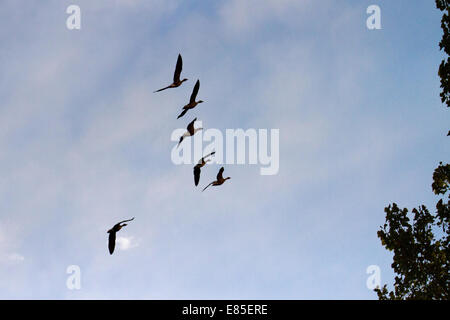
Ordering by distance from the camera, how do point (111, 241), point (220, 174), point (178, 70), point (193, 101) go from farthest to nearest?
point (220, 174) < point (193, 101) < point (178, 70) < point (111, 241)

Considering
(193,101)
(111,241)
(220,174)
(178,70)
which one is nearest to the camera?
(111,241)

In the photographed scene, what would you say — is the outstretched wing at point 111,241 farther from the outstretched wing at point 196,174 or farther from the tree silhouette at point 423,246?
the tree silhouette at point 423,246

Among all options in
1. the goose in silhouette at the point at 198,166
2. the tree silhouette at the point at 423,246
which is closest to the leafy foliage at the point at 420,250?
the tree silhouette at the point at 423,246

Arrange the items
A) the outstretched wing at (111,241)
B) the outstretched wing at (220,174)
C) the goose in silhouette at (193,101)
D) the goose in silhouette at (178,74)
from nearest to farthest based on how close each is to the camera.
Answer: the outstretched wing at (111,241), the goose in silhouette at (178,74), the goose in silhouette at (193,101), the outstretched wing at (220,174)

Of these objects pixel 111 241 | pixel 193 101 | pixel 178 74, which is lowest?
pixel 111 241

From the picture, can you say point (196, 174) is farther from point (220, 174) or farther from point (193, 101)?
point (193, 101)

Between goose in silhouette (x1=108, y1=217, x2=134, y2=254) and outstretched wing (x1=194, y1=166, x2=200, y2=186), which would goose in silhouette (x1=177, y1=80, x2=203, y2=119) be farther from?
goose in silhouette (x1=108, y1=217, x2=134, y2=254)

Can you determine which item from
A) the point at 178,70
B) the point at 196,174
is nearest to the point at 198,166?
the point at 196,174

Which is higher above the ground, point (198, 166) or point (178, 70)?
point (178, 70)

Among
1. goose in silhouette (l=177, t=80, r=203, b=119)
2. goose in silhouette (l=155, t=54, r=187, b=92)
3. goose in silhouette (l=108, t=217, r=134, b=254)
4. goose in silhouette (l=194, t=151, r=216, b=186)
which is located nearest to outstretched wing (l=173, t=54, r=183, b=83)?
goose in silhouette (l=155, t=54, r=187, b=92)
